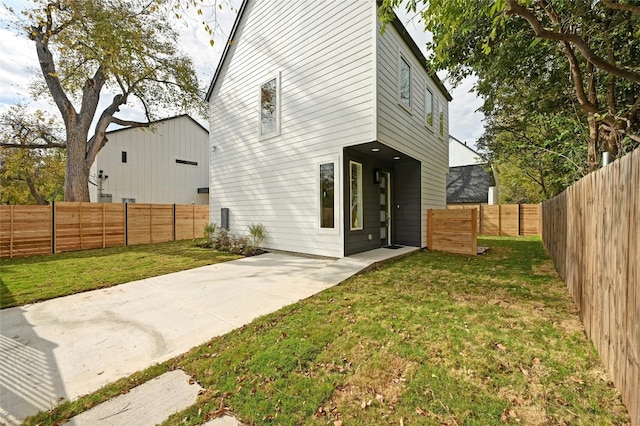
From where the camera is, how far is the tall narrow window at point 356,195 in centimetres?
705

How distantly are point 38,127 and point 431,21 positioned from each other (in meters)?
20.9

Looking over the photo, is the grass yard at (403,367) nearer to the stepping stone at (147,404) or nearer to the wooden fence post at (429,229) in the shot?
the stepping stone at (147,404)

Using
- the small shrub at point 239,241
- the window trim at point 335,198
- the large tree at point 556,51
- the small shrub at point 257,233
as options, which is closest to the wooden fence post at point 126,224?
the small shrub at point 239,241

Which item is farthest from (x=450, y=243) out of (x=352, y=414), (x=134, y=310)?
(x=134, y=310)

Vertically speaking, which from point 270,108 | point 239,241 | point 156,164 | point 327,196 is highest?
point 270,108

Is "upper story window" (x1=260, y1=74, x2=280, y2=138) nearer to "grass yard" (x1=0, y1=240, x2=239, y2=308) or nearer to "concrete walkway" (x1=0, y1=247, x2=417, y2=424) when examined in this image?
"grass yard" (x1=0, y1=240, x2=239, y2=308)

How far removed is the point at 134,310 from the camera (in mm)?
3820

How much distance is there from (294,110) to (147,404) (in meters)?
7.14

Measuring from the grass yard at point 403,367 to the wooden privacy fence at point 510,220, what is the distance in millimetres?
12517

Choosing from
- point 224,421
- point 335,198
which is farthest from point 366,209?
point 224,421

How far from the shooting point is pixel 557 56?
660 centimetres

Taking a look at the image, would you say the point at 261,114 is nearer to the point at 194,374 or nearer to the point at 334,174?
the point at 334,174

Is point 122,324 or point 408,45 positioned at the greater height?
point 408,45

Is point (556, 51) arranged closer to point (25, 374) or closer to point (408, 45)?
point (408, 45)
